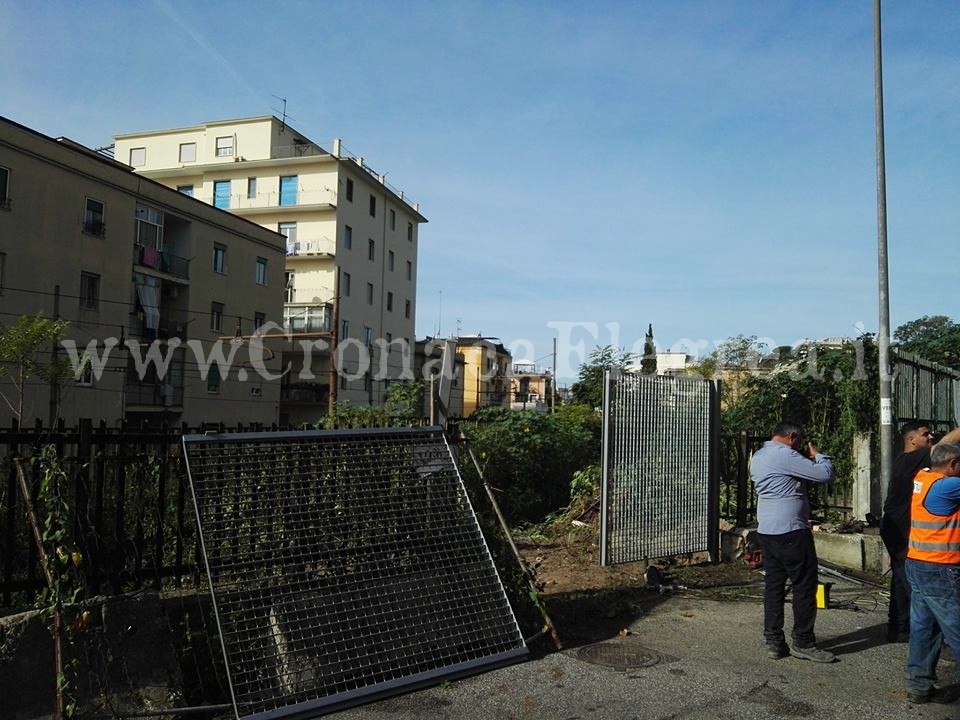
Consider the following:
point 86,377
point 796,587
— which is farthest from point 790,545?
point 86,377

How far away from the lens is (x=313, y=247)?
4678 cm

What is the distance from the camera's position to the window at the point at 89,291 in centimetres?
2861

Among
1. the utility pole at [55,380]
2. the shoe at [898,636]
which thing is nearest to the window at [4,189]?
the utility pole at [55,380]

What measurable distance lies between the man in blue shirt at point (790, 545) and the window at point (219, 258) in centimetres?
3385

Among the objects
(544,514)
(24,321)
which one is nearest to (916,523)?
(544,514)

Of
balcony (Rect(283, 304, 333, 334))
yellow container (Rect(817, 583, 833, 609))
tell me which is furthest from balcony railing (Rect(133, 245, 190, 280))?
yellow container (Rect(817, 583, 833, 609))

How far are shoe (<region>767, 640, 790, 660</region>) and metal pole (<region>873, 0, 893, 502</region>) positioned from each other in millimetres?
4012

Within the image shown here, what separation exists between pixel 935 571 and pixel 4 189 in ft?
92.2

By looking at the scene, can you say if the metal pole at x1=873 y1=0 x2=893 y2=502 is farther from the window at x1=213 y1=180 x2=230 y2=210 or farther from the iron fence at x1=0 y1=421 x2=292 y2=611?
the window at x1=213 y1=180 x2=230 y2=210

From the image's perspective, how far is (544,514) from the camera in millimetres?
12531

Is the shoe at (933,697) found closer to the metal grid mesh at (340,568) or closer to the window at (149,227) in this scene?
the metal grid mesh at (340,568)

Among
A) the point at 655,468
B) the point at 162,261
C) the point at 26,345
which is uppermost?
the point at 162,261

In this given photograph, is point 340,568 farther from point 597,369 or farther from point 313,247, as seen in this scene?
point 313,247

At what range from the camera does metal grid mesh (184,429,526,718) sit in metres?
4.62
